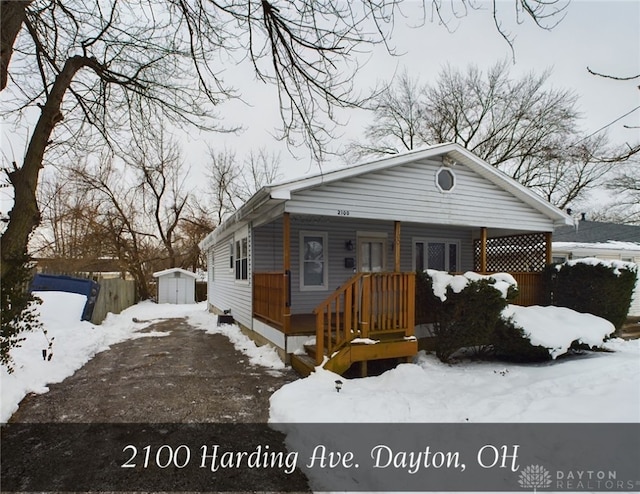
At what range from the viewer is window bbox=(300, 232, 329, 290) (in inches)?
346

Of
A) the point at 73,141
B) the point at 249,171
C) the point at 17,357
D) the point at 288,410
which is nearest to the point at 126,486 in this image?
the point at 288,410

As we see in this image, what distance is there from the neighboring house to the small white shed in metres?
17.1

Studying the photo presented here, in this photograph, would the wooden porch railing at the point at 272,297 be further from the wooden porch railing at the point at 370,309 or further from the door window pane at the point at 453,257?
the door window pane at the point at 453,257

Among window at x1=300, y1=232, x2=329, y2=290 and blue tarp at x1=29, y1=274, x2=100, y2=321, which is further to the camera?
blue tarp at x1=29, y1=274, x2=100, y2=321

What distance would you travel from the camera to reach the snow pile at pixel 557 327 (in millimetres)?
6156

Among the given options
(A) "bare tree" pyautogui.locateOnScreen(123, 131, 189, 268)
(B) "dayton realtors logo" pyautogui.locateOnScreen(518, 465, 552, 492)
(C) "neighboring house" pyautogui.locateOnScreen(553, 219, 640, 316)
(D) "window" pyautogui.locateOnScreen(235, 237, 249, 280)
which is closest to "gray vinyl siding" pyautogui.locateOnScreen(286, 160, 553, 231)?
(D) "window" pyautogui.locateOnScreen(235, 237, 249, 280)

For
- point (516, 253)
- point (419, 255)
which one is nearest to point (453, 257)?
point (419, 255)

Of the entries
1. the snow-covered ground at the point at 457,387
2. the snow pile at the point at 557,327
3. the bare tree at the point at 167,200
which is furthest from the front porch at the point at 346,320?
the bare tree at the point at 167,200

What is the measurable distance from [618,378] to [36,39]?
29.0 feet

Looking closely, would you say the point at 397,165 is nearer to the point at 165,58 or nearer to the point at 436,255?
the point at 436,255

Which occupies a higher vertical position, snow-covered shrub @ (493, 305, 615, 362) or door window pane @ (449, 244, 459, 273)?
door window pane @ (449, 244, 459, 273)

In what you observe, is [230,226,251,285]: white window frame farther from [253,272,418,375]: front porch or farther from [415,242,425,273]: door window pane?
[415,242,425,273]: door window pane

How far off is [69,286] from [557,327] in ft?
37.4

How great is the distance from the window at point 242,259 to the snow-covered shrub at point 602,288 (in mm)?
7274
